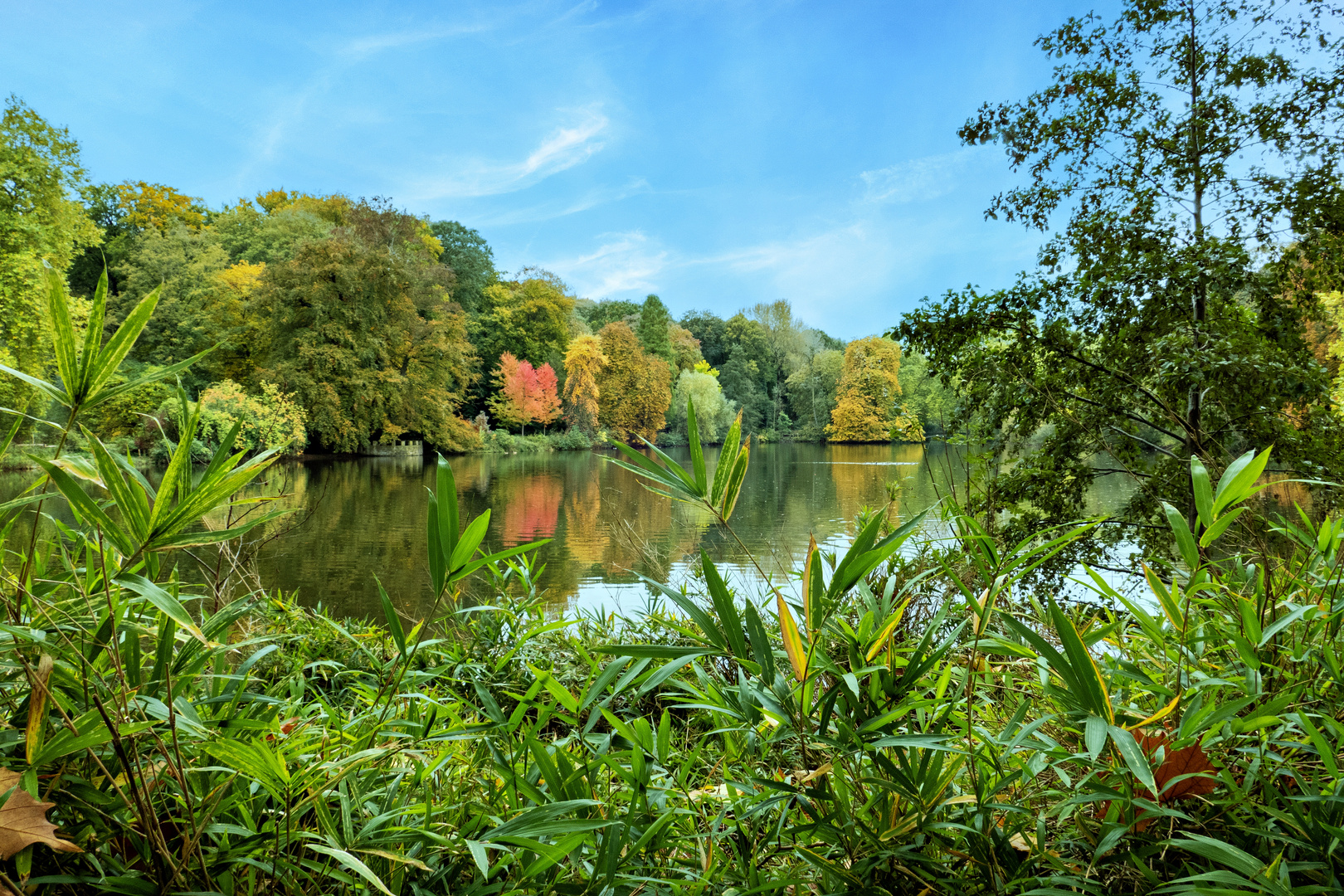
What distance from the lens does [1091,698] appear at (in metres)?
0.65

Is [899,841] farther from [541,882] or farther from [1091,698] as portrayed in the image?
[541,882]

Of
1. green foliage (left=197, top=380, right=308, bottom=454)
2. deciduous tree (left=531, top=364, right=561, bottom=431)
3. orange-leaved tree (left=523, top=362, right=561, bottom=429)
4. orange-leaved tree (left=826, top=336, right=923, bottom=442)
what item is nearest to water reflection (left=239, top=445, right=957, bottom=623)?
green foliage (left=197, top=380, right=308, bottom=454)

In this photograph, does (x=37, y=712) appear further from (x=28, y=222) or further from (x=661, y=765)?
(x=28, y=222)

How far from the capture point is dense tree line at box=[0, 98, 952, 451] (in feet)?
53.2

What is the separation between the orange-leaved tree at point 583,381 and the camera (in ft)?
105

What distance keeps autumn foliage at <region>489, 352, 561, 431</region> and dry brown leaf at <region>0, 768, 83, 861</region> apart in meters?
31.0

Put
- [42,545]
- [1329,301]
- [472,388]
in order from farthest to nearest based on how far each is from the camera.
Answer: [472,388]
[1329,301]
[42,545]

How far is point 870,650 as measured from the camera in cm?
76

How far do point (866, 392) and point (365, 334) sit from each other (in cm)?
2297

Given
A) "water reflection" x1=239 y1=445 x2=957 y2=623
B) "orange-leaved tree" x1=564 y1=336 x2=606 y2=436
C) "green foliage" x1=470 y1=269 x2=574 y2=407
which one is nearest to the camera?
"water reflection" x1=239 y1=445 x2=957 y2=623

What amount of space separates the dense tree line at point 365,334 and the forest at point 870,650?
1.74m

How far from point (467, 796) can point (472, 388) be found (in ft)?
110

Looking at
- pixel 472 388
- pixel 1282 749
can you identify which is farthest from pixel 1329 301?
pixel 472 388

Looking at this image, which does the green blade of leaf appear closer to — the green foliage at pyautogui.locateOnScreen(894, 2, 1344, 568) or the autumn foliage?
the green foliage at pyautogui.locateOnScreen(894, 2, 1344, 568)
